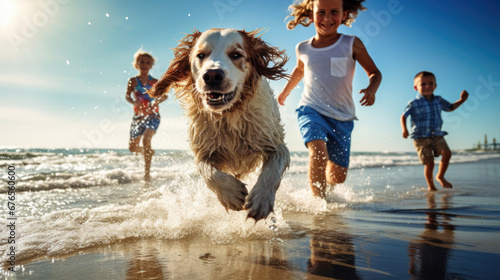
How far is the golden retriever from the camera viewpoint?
2.71 m

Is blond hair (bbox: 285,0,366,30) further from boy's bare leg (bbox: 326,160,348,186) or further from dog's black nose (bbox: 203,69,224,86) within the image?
dog's black nose (bbox: 203,69,224,86)

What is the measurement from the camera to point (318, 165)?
13.1 ft

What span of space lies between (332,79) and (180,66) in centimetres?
203

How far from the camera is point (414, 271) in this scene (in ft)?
6.41

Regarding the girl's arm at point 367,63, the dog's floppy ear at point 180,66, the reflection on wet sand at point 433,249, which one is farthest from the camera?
the girl's arm at point 367,63

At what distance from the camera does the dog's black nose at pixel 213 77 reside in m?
2.43

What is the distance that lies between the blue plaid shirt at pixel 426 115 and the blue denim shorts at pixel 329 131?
2.98m

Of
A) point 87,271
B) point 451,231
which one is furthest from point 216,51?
point 451,231

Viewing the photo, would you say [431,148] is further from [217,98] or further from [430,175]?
[217,98]

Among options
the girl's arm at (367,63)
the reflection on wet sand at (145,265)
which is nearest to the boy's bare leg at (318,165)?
the girl's arm at (367,63)

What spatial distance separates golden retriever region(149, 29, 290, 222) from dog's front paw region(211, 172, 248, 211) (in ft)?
0.17

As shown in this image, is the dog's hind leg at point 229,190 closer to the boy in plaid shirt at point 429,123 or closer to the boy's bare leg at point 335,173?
the boy's bare leg at point 335,173

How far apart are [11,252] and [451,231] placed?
3.57 m

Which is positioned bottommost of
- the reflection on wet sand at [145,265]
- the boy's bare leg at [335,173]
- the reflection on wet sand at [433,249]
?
the reflection on wet sand at [145,265]
